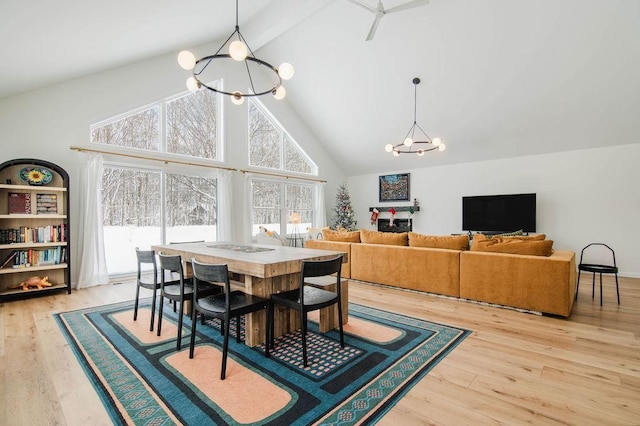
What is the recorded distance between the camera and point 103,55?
446 centimetres

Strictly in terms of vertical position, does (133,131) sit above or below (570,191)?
above

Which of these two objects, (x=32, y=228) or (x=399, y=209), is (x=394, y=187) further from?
(x=32, y=228)

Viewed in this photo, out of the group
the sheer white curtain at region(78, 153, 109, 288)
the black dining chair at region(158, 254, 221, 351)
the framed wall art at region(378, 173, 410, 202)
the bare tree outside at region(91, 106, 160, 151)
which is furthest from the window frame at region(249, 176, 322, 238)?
the black dining chair at region(158, 254, 221, 351)

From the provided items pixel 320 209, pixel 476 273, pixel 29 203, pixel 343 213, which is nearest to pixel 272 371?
pixel 476 273

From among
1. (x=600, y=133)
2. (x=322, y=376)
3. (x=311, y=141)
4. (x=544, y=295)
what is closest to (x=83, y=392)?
(x=322, y=376)

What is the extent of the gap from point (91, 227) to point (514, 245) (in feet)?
19.6

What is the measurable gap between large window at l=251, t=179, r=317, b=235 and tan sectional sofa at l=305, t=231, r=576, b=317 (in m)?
3.07

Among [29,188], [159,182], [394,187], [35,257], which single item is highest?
[394,187]

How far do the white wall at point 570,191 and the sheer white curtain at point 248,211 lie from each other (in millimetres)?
4544

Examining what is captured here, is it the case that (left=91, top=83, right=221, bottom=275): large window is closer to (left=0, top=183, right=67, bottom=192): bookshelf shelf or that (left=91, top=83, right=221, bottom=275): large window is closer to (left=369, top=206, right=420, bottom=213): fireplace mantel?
(left=0, top=183, right=67, bottom=192): bookshelf shelf

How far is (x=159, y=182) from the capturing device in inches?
233

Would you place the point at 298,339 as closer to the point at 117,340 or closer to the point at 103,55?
the point at 117,340

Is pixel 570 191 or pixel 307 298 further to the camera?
pixel 570 191

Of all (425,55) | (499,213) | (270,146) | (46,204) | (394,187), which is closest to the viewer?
(46,204)
